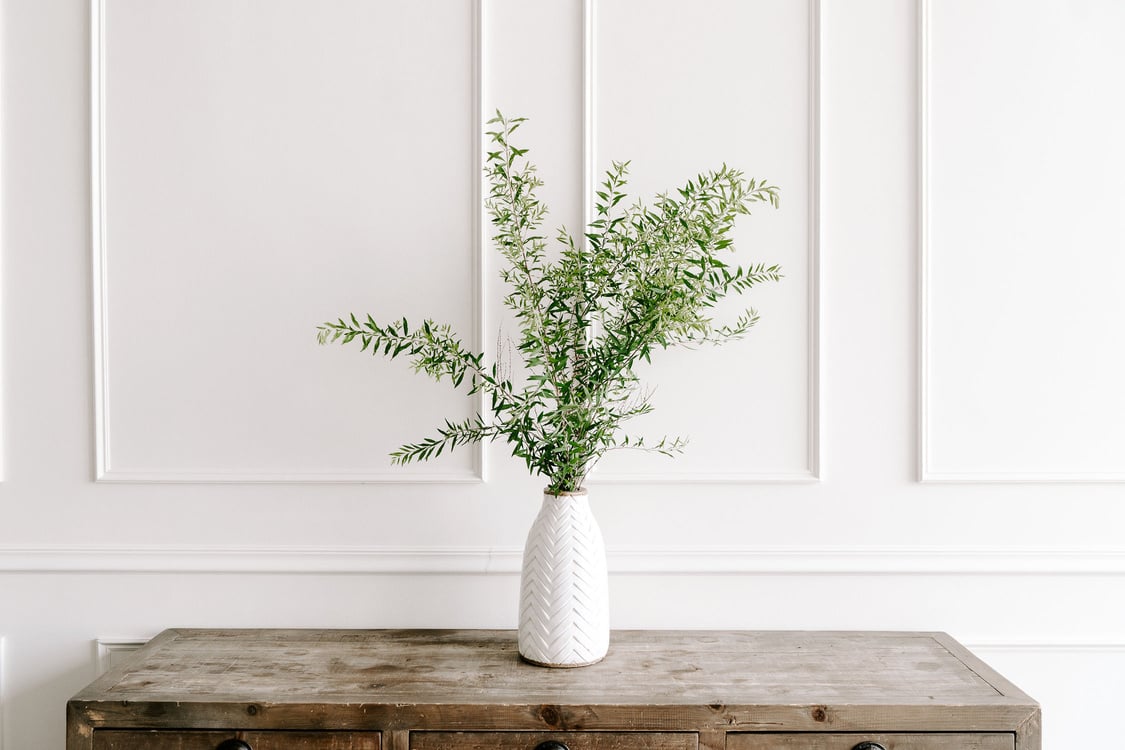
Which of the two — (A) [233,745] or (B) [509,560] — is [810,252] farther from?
(A) [233,745]

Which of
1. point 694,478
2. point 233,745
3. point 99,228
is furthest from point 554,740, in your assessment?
point 99,228

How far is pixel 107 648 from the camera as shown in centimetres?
183

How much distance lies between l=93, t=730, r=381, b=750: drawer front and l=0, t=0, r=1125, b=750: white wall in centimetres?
45

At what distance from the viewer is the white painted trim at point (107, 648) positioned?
183 cm

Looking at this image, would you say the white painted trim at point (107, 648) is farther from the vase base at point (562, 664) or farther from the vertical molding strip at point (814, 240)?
the vertical molding strip at point (814, 240)

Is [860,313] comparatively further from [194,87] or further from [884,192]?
[194,87]

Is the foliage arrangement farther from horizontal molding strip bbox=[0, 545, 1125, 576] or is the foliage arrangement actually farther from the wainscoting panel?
the wainscoting panel

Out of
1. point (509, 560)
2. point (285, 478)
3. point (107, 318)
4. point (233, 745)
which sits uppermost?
point (107, 318)

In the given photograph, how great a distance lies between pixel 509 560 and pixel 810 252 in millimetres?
954

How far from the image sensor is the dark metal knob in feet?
4.53

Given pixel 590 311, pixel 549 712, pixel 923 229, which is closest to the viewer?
pixel 549 712

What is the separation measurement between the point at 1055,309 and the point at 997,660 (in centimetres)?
79

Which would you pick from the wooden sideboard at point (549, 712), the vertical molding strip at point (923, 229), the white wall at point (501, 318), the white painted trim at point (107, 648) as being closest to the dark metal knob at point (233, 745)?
the wooden sideboard at point (549, 712)

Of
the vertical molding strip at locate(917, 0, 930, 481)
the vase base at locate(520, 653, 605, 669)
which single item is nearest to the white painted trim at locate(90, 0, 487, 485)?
the vase base at locate(520, 653, 605, 669)
